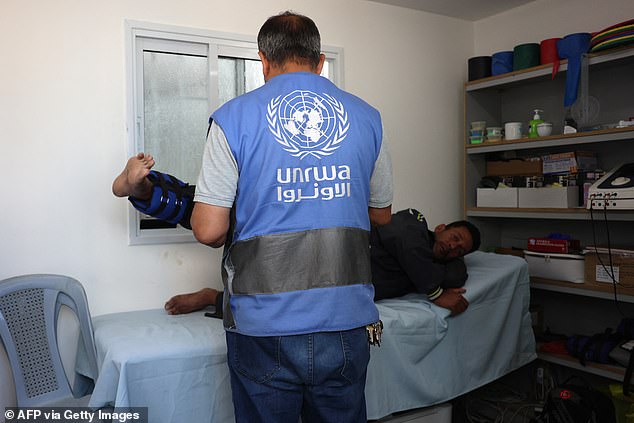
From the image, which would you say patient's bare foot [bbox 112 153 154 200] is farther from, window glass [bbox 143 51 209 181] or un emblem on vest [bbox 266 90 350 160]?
window glass [bbox 143 51 209 181]

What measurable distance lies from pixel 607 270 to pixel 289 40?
93.0 inches

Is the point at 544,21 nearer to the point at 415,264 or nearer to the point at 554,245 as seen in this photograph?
the point at 554,245

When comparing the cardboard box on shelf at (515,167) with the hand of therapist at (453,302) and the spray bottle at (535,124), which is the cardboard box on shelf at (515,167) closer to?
the spray bottle at (535,124)

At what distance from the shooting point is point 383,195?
163 centimetres

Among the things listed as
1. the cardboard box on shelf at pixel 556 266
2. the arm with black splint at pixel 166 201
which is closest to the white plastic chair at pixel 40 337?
the arm with black splint at pixel 166 201

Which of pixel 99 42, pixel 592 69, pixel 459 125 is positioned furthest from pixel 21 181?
pixel 592 69

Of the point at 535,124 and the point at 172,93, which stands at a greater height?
the point at 172,93

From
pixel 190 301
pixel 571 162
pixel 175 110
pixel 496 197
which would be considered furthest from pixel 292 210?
pixel 496 197

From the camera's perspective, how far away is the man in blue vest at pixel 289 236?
1.34 m

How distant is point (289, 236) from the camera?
1347 mm

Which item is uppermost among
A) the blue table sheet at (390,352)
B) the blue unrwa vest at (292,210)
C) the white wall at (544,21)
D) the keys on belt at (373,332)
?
the white wall at (544,21)

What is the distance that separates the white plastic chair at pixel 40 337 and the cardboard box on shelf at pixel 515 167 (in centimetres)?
261

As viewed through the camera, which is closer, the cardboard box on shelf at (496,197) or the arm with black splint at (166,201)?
the arm with black splint at (166,201)

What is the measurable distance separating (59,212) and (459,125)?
2621mm
